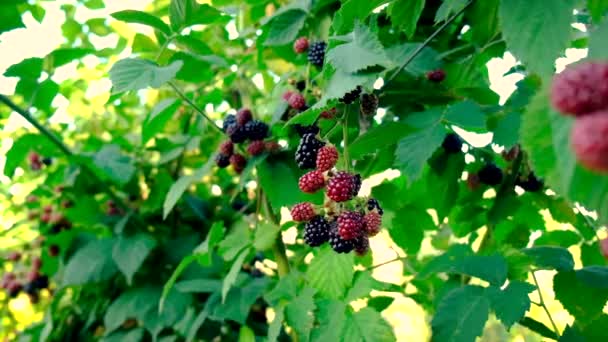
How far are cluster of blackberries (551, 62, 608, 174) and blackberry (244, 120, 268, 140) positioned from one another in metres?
1.06

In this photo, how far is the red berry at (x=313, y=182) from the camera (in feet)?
3.53

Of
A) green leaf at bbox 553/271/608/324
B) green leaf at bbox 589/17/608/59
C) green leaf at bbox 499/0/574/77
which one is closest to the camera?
green leaf at bbox 589/17/608/59

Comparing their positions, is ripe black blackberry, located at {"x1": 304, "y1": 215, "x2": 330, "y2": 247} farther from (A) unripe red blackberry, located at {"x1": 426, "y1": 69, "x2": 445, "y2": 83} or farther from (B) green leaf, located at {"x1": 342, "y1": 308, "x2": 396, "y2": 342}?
(A) unripe red blackberry, located at {"x1": 426, "y1": 69, "x2": 445, "y2": 83}

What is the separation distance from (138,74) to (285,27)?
52 cm

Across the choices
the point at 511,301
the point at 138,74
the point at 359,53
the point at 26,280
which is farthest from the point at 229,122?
the point at 26,280

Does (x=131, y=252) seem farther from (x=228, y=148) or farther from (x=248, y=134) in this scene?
(x=248, y=134)

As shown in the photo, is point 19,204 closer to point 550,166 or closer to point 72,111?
point 72,111

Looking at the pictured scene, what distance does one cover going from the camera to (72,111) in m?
2.74

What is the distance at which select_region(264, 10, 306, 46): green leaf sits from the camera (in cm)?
155

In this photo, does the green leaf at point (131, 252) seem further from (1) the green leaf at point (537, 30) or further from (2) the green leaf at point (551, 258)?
(1) the green leaf at point (537, 30)

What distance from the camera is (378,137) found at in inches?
42.3

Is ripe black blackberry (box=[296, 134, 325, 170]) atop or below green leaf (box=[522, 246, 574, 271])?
atop

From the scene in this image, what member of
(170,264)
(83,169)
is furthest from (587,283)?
(83,169)

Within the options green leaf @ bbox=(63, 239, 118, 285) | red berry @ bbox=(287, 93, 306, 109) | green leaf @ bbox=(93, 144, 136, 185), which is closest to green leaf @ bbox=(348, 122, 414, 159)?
red berry @ bbox=(287, 93, 306, 109)
